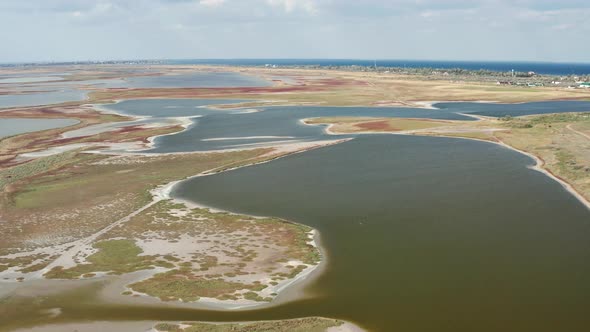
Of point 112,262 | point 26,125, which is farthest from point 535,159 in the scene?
point 26,125

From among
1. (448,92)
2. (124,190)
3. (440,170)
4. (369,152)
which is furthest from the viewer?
(448,92)

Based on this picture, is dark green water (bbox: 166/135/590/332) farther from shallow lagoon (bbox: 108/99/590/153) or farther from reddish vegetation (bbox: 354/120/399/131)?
reddish vegetation (bbox: 354/120/399/131)

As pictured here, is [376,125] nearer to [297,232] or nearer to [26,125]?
[297,232]

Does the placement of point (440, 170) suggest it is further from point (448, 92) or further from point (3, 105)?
point (3, 105)

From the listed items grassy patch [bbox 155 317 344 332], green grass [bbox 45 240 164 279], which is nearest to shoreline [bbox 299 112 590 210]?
grassy patch [bbox 155 317 344 332]

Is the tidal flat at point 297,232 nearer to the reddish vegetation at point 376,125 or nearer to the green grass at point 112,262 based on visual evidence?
the green grass at point 112,262

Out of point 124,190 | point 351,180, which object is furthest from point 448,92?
point 124,190

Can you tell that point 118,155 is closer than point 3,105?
Yes
